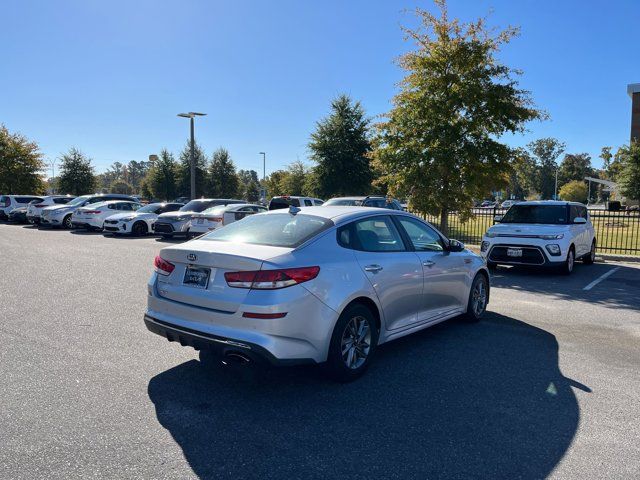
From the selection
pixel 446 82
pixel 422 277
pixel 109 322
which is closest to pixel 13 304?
pixel 109 322

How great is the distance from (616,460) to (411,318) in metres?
2.33

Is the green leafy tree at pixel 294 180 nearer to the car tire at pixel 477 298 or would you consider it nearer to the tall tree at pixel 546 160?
the car tire at pixel 477 298

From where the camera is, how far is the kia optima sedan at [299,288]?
3893 mm

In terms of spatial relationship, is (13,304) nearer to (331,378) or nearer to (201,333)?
(201,333)

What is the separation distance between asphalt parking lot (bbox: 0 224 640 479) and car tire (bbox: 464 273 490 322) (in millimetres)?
151

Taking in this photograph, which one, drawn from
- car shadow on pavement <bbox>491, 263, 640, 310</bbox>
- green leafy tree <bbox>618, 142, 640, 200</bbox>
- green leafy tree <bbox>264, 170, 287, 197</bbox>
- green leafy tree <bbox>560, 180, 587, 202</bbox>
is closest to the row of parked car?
car shadow on pavement <bbox>491, 263, 640, 310</bbox>

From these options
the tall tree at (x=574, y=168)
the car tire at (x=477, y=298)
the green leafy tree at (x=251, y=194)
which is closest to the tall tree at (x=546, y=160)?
the tall tree at (x=574, y=168)

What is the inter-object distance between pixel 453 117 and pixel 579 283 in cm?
563

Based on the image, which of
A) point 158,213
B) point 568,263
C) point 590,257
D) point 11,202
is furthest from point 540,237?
point 11,202

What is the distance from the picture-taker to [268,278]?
3.90 metres

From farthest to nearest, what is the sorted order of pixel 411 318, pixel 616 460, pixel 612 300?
pixel 612 300 → pixel 411 318 → pixel 616 460

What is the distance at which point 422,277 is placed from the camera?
5.34m

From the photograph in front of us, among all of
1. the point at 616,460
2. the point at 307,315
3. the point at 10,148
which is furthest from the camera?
the point at 10,148

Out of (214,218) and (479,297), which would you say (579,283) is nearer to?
(479,297)
